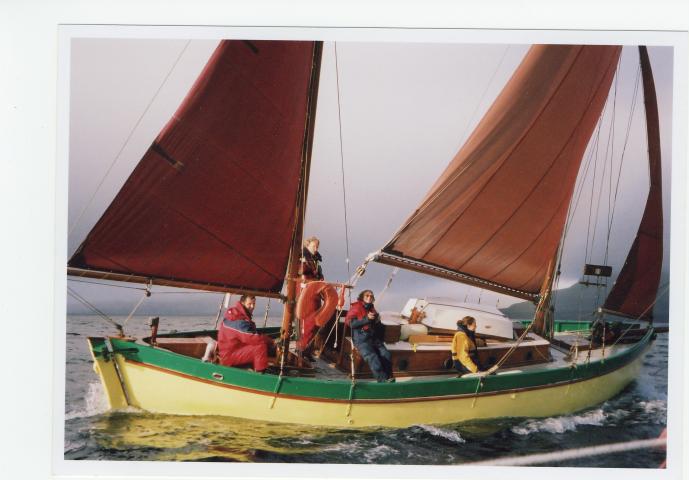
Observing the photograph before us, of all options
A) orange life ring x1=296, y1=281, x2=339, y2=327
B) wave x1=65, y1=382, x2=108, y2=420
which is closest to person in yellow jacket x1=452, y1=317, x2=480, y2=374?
orange life ring x1=296, y1=281, x2=339, y2=327

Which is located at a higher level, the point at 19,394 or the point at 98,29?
the point at 98,29

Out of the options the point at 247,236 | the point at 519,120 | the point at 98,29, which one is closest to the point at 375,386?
the point at 247,236

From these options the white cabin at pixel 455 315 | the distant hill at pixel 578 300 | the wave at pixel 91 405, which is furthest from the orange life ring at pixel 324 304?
the distant hill at pixel 578 300

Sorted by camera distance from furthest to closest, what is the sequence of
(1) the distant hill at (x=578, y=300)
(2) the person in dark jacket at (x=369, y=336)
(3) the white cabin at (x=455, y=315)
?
(1) the distant hill at (x=578, y=300) < (3) the white cabin at (x=455, y=315) < (2) the person in dark jacket at (x=369, y=336)

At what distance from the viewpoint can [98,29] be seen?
518cm

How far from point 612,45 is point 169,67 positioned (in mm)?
4076

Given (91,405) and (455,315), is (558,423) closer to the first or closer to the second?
(455,315)

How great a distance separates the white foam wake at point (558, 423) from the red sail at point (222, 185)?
2849 millimetres

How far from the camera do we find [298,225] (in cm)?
566

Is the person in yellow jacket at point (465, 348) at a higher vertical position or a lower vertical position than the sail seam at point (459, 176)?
lower

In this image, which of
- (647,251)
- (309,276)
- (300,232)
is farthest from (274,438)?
(647,251)

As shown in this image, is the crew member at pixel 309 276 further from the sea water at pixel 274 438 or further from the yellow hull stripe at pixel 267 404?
the sea water at pixel 274 438

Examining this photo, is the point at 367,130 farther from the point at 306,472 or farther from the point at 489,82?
the point at 306,472

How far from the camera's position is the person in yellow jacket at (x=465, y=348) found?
557 cm
